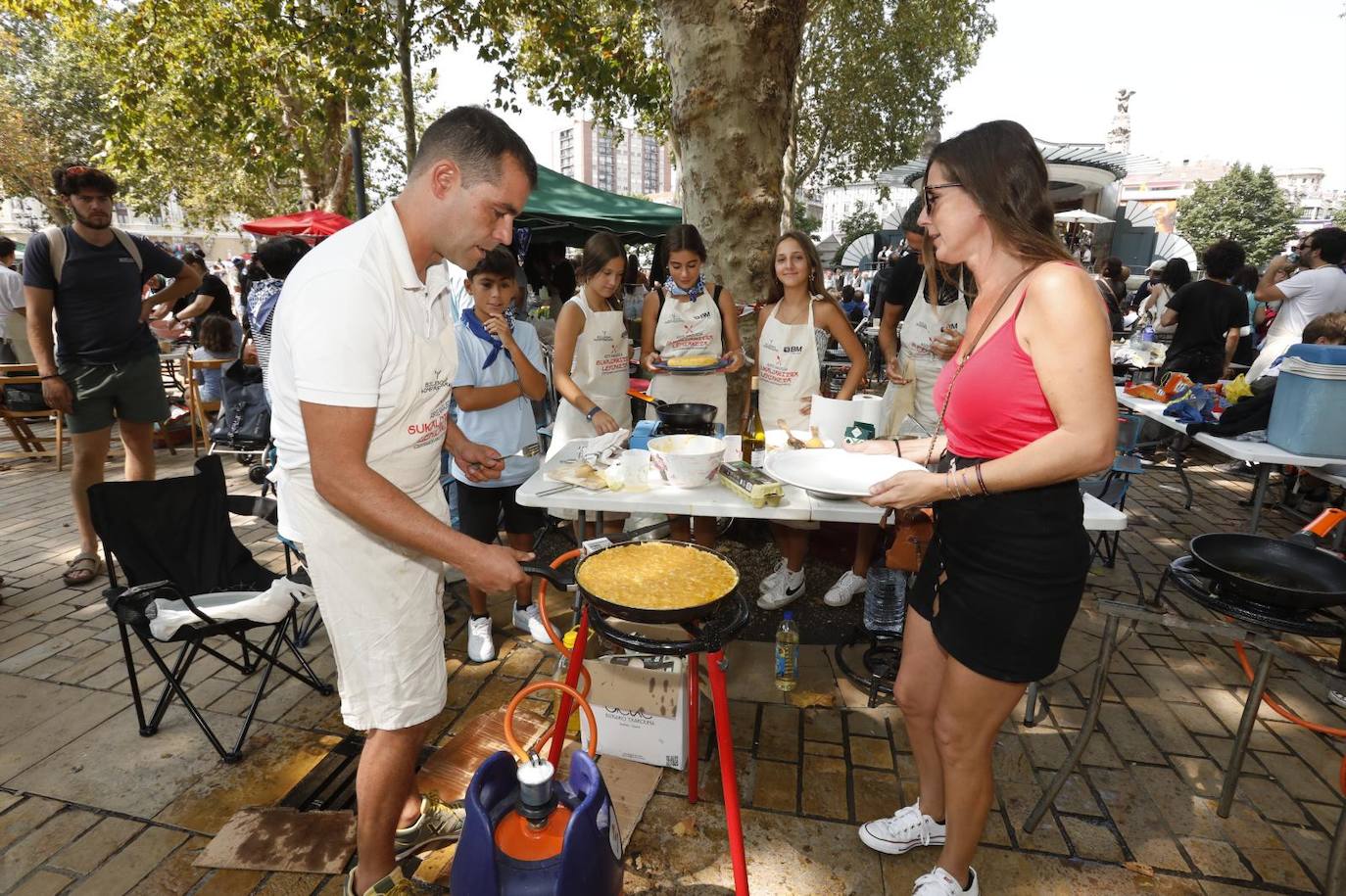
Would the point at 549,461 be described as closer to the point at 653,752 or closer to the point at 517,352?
the point at 517,352

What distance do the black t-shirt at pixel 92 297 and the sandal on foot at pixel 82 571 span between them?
130cm

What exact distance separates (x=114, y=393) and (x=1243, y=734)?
20.3 feet

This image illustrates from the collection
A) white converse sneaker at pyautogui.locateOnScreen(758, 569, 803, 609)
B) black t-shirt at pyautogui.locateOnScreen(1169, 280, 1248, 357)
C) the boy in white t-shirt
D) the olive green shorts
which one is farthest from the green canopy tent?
white converse sneaker at pyautogui.locateOnScreen(758, 569, 803, 609)

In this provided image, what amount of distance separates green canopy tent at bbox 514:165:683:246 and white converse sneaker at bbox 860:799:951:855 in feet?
25.8

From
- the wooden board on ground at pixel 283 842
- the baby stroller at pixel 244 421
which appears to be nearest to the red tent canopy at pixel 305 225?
the baby stroller at pixel 244 421

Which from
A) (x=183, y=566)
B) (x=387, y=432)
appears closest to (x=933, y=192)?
(x=387, y=432)

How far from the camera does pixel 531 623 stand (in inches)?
142

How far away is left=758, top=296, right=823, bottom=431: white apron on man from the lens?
3.95 metres

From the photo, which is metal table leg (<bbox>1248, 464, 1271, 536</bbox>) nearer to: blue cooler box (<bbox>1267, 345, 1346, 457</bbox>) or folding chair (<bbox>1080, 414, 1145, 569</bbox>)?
blue cooler box (<bbox>1267, 345, 1346, 457</bbox>)

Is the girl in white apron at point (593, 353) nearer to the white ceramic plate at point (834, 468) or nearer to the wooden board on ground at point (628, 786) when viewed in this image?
the white ceramic plate at point (834, 468)

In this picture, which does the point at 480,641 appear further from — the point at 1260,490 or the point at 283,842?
the point at 1260,490

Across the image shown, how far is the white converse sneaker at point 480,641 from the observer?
3.41 meters

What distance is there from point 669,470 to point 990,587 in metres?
1.36

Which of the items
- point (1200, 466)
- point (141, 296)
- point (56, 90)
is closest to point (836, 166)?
point (1200, 466)
